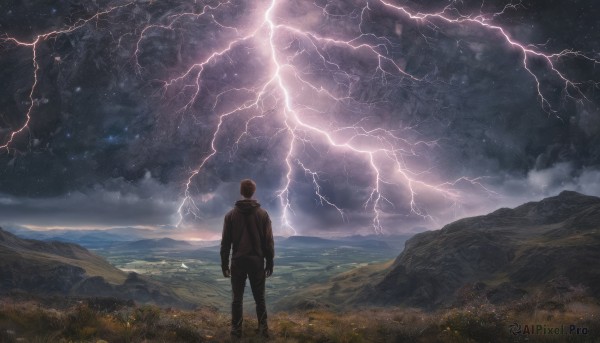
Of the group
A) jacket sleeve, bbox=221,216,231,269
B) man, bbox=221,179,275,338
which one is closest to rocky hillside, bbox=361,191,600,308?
man, bbox=221,179,275,338

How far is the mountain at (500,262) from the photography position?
4341 centimetres

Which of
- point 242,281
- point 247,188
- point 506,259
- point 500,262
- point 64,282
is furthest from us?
point 64,282

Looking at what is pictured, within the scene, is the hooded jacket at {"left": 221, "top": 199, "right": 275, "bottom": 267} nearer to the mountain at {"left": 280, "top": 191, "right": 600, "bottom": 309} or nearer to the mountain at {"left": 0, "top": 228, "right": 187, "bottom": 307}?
the mountain at {"left": 280, "top": 191, "right": 600, "bottom": 309}

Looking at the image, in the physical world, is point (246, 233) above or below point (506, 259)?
above

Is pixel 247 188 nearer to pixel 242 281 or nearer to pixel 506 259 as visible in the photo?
pixel 242 281

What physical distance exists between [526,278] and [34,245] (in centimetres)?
16861

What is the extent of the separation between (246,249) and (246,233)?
293 millimetres

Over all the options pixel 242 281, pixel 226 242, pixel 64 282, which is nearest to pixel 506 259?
pixel 242 281

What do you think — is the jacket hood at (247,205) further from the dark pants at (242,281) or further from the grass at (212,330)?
the grass at (212,330)

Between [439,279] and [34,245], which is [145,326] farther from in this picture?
[34,245]

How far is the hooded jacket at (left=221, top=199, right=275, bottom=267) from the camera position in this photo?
6469 mm

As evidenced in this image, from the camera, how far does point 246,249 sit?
6422mm

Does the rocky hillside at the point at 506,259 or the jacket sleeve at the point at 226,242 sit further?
the rocky hillside at the point at 506,259

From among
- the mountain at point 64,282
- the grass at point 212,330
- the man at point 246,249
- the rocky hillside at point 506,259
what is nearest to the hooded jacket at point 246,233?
the man at point 246,249
